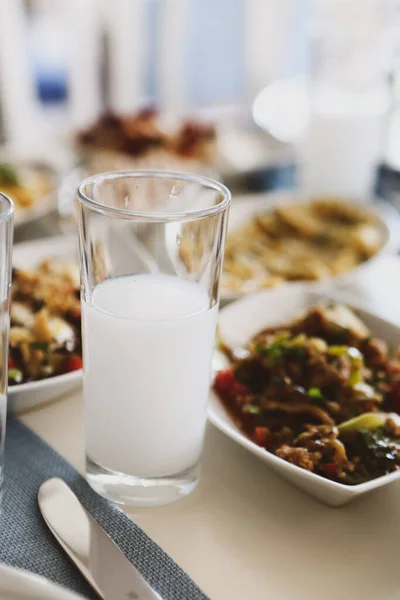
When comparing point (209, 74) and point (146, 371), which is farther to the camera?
point (209, 74)

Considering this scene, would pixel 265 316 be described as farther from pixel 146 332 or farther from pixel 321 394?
pixel 146 332

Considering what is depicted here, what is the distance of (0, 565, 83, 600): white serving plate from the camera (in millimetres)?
627

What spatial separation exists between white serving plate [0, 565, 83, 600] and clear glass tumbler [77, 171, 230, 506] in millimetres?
226

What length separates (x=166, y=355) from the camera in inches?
31.6

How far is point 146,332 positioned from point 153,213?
0.44ft

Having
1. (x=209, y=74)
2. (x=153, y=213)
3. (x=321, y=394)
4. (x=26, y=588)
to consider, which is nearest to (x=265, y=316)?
(x=321, y=394)

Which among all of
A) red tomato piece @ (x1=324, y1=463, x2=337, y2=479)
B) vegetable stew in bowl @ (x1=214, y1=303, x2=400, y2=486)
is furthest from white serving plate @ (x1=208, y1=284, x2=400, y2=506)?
red tomato piece @ (x1=324, y1=463, x2=337, y2=479)

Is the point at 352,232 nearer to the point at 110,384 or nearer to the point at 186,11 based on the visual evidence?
Answer: the point at 110,384

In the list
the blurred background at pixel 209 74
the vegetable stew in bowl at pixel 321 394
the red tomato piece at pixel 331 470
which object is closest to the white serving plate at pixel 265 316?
the vegetable stew in bowl at pixel 321 394

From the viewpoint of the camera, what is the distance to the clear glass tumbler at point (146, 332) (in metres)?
0.80

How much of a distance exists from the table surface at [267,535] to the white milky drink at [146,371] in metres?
0.07

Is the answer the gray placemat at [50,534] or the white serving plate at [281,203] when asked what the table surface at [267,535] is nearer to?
the gray placemat at [50,534]

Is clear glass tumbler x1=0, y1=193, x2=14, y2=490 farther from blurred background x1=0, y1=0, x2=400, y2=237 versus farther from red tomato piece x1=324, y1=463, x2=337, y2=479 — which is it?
blurred background x1=0, y1=0, x2=400, y2=237

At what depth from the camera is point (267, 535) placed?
0.84 metres
